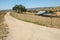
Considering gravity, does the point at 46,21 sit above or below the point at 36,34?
below

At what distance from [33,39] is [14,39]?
1870mm

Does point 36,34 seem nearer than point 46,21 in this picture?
Yes

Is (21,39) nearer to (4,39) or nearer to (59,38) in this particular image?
(4,39)

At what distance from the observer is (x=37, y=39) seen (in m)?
12.6

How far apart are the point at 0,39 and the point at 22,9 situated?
343ft

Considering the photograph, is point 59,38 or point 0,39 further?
point 0,39

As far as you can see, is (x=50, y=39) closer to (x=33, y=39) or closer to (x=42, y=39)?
(x=42, y=39)

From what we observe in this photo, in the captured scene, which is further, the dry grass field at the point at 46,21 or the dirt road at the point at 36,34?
the dry grass field at the point at 46,21

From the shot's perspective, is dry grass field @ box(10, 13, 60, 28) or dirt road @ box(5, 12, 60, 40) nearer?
dirt road @ box(5, 12, 60, 40)

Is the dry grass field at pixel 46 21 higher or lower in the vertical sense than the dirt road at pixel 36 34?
lower

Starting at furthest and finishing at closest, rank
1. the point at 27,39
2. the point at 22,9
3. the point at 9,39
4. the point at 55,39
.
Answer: the point at 22,9 → the point at 9,39 → the point at 27,39 → the point at 55,39

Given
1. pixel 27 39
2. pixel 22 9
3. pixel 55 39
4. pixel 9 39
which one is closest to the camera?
pixel 55 39

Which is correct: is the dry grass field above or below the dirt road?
below

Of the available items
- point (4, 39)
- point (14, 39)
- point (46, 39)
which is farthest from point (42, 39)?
point (4, 39)
